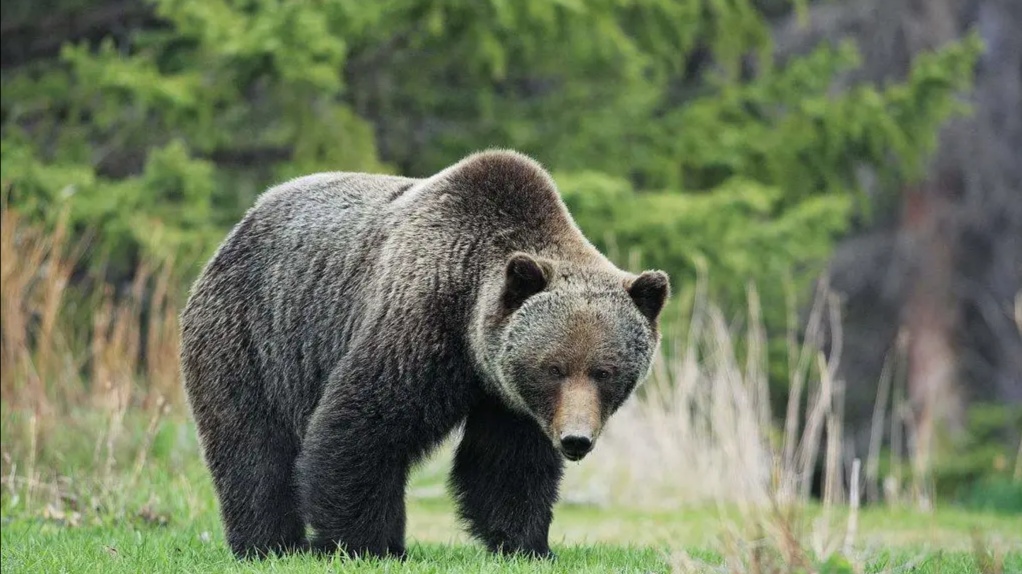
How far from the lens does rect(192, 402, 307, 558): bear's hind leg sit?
683 centimetres

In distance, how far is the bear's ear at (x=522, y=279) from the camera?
20.1 feet

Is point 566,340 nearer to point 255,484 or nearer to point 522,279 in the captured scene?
point 522,279

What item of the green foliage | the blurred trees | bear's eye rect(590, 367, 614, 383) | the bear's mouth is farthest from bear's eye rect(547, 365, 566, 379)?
the green foliage

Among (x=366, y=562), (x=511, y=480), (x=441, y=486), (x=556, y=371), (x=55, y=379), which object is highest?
(x=556, y=371)

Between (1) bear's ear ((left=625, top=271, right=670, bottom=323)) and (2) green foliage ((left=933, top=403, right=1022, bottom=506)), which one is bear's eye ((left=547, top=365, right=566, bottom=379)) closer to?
(1) bear's ear ((left=625, top=271, right=670, bottom=323))

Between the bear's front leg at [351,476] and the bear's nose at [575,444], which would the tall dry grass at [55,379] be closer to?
the bear's front leg at [351,476]

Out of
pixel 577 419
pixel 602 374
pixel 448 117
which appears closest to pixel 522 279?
pixel 602 374

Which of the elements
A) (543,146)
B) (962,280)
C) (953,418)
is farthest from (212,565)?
(962,280)

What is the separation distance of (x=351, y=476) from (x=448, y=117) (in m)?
10.5

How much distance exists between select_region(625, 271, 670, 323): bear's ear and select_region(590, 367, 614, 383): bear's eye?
400 millimetres

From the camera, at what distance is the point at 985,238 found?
23.3 metres

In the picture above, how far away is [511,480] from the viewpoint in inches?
266

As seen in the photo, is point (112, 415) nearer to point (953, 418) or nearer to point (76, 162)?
point (76, 162)

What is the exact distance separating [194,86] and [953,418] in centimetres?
1370
